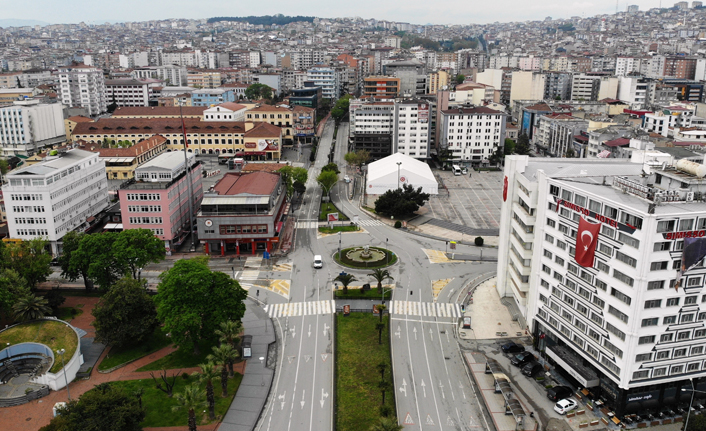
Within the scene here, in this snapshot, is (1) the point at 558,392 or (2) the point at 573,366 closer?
(1) the point at 558,392

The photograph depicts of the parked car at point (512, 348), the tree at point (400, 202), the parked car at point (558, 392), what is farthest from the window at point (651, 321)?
the tree at point (400, 202)

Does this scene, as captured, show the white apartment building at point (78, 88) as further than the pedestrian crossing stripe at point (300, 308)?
Yes

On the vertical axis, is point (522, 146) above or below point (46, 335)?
above

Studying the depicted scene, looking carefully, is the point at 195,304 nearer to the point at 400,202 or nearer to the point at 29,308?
the point at 29,308

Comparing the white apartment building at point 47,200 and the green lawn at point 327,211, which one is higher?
the white apartment building at point 47,200

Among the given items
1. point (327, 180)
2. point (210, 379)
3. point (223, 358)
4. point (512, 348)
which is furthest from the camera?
point (327, 180)

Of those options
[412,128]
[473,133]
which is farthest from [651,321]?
[473,133]

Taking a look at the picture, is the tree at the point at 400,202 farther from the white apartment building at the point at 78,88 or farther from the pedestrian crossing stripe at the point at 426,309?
the white apartment building at the point at 78,88
